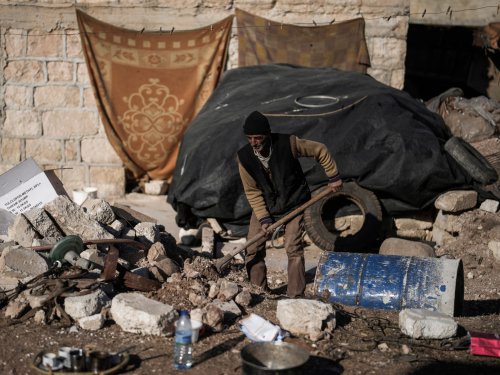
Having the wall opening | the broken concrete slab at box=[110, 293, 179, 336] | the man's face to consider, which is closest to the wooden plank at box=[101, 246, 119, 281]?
the broken concrete slab at box=[110, 293, 179, 336]

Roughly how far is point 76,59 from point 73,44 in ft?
0.67

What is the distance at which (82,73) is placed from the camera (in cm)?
1067

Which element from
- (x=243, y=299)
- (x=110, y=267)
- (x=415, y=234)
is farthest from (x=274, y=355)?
(x=415, y=234)

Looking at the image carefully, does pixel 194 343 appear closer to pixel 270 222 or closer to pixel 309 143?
pixel 270 222

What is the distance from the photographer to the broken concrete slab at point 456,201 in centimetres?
860

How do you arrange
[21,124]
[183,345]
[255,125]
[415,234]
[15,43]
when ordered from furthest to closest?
1. [21,124]
2. [15,43]
3. [415,234]
4. [255,125]
5. [183,345]

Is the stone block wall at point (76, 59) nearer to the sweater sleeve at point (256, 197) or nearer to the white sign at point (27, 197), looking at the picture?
the white sign at point (27, 197)

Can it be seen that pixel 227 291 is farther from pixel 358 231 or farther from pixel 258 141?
pixel 358 231

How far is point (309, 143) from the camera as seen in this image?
6.63m

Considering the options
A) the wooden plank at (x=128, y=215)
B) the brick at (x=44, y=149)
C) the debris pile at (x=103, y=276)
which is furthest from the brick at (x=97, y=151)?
the debris pile at (x=103, y=276)

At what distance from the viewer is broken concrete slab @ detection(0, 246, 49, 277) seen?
253 inches

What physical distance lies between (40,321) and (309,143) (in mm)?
2603

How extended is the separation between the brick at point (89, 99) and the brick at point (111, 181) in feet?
2.86

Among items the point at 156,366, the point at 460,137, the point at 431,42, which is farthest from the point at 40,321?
the point at 431,42
